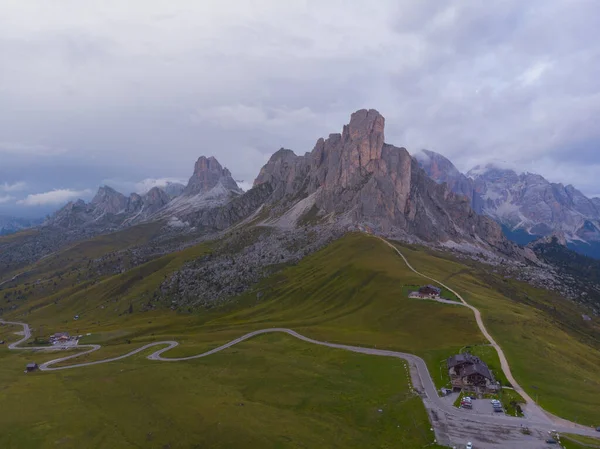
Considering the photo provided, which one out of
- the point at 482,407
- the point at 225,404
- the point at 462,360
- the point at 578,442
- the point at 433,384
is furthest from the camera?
the point at 462,360

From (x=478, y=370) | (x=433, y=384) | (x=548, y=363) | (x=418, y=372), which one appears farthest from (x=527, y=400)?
(x=418, y=372)

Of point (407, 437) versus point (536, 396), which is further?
point (536, 396)

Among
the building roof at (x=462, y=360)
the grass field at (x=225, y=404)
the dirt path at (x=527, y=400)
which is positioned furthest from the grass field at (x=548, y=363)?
the grass field at (x=225, y=404)

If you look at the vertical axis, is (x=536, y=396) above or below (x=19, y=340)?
above

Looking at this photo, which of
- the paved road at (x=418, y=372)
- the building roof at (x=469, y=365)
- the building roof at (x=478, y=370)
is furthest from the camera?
the building roof at (x=469, y=365)

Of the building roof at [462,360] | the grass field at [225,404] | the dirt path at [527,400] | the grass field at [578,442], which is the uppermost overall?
the building roof at [462,360]

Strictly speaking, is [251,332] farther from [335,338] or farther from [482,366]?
[482,366]

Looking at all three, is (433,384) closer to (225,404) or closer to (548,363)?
(548,363)

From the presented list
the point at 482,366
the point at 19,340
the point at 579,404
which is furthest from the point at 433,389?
the point at 19,340

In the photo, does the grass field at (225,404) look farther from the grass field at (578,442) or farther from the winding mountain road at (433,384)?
the grass field at (578,442)

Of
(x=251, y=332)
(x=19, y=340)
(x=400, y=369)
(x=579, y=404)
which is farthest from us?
(x=19, y=340)

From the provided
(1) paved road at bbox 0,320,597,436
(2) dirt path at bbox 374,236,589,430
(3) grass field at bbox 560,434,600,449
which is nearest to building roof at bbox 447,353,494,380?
(2) dirt path at bbox 374,236,589,430
